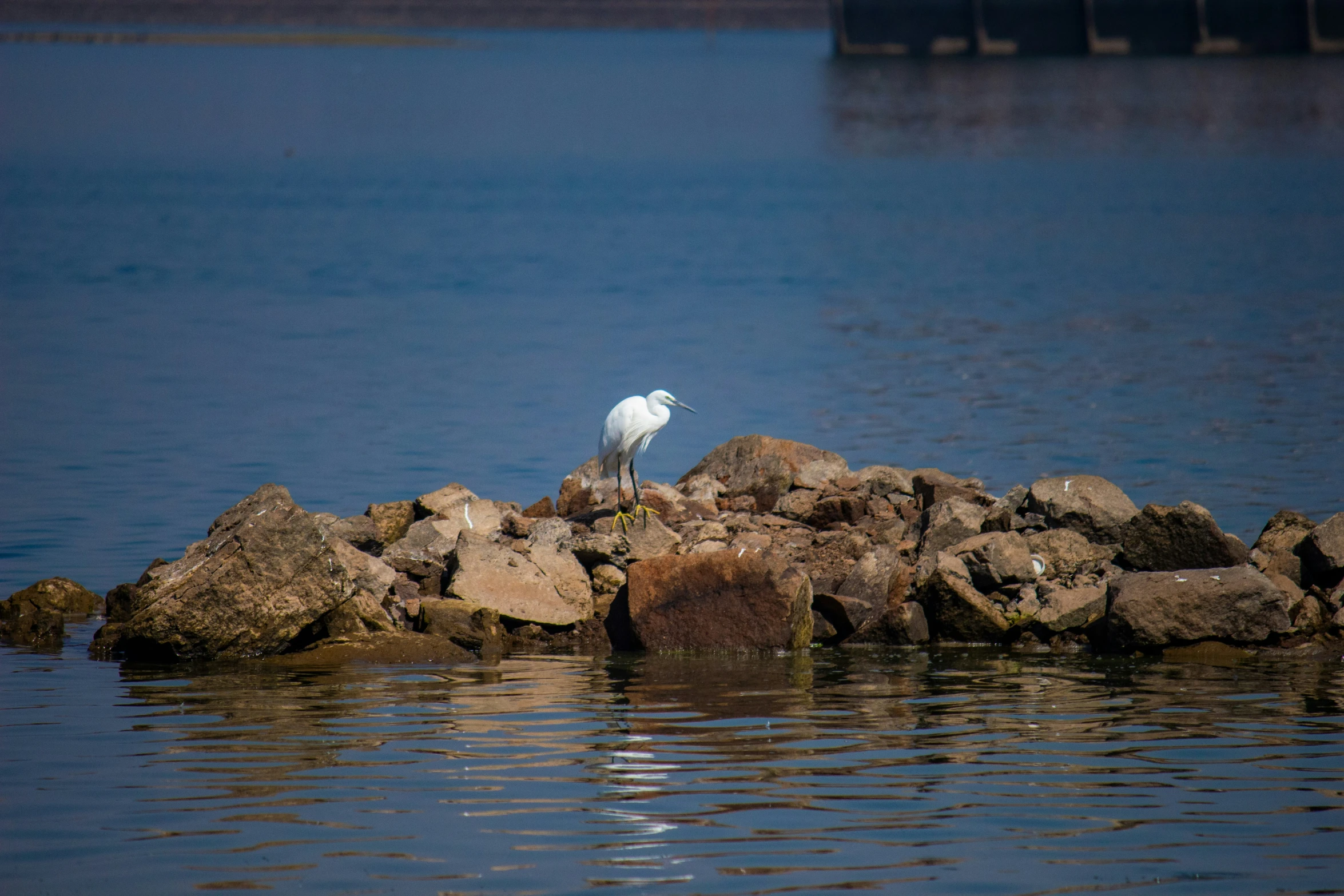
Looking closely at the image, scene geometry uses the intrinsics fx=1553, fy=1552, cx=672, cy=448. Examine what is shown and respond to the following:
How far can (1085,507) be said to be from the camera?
1346cm

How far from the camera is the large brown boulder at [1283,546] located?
42.0 ft

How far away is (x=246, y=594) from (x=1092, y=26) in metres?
113

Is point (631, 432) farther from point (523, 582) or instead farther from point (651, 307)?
point (651, 307)

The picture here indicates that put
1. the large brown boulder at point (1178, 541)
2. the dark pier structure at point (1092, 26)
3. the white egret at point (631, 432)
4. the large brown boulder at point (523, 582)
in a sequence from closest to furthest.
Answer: the large brown boulder at point (523, 582), the large brown boulder at point (1178, 541), the white egret at point (631, 432), the dark pier structure at point (1092, 26)

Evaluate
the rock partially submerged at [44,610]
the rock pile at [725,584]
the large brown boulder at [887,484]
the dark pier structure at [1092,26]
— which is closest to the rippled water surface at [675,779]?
the rock pile at [725,584]

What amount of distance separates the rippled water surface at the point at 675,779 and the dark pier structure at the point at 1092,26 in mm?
110366

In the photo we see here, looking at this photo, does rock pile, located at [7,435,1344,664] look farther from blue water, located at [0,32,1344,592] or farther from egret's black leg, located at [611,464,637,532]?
blue water, located at [0,32,1344,592]

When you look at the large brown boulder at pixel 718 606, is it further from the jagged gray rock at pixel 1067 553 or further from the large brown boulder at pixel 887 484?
the large brown boulder at pixel 887 484

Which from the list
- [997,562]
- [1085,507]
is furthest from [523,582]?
[1085,507]

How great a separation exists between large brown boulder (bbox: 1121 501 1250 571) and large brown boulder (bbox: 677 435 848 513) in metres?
3.30

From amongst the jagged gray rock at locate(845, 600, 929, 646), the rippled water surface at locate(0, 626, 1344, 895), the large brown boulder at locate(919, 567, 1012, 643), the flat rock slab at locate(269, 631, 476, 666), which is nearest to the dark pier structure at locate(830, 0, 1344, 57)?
the large brown boulder at locate(919, 567, 1012, 643)

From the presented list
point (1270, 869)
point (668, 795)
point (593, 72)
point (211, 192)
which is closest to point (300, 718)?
point (668, 795)

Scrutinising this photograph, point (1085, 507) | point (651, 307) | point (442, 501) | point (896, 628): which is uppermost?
point (651, 307)

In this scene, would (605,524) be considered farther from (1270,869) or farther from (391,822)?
(1270,869)
